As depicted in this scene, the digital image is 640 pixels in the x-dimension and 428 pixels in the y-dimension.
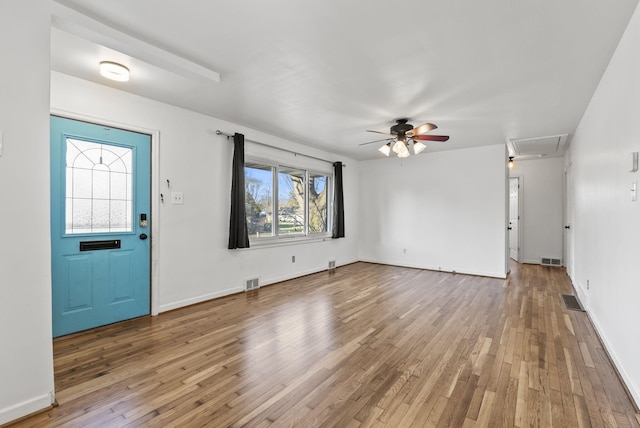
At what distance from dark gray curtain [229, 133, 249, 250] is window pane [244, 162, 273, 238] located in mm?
366

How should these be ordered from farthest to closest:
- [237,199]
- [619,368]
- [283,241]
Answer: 1. [283,241]
2. [237,199]
3. [619,368]

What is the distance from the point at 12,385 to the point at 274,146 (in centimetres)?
406

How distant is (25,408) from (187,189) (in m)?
2.55

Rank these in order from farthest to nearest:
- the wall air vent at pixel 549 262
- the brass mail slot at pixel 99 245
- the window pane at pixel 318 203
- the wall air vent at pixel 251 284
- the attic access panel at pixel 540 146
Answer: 1. the wall air vent at pixel 549 262
2. the window pane at pixel 318 203
3. the attic access panel at pixel 540 146
4. the wall air vent at pixel 251 284
5. the brass mail slot at pixel 99 245

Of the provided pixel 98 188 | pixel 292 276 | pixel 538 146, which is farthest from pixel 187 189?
pixel 538 146

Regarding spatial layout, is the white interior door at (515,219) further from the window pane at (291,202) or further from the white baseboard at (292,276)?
the window pane at (291,202)

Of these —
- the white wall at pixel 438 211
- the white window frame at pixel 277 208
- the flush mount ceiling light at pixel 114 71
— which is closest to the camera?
the flush mount ceiling light at pixel 114 71

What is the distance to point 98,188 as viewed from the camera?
10.2 ft

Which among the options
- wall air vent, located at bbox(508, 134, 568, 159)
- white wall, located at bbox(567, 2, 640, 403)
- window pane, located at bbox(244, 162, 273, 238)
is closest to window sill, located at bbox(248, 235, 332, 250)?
window pane, located at bbox(244, 162, 273, 238)

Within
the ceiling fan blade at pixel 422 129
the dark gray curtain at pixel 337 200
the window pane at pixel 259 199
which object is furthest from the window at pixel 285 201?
the ceiling fan blade at pixel 422 129

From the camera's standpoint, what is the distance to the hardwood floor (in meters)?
1.79

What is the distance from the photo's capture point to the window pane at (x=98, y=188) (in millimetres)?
2943

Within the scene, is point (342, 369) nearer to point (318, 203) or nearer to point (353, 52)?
point (353, 52)

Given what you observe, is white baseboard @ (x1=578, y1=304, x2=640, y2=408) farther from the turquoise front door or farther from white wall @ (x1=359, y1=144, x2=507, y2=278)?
the turquoise front door
